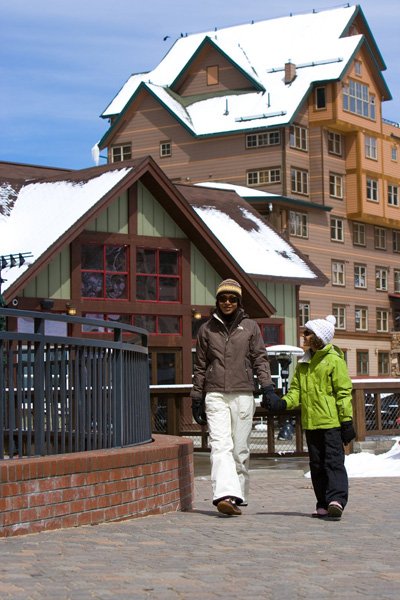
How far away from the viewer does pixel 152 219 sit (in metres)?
40.8

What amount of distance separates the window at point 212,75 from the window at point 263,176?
6.24 meters

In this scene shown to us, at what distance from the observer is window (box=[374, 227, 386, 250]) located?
70.3m

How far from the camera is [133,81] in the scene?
72312 millimetres

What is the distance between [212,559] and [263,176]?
56238mm

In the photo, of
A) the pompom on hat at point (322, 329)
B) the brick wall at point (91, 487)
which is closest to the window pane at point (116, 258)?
the brick wall at point (91, 487)

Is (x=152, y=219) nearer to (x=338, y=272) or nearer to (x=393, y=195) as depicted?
(x=338, y=272)

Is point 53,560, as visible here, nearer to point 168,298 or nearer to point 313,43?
point 168,298

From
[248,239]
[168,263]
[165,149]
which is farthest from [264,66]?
[168,263]

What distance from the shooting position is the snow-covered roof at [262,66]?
64938 mm

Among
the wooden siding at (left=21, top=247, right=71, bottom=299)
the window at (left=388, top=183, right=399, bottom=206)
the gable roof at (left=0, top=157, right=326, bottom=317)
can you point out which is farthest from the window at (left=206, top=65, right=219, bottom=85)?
the wooden siding at (left=21, top=247, right=71, bottom=299)

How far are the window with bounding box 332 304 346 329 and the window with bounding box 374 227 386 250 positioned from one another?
5.27 m

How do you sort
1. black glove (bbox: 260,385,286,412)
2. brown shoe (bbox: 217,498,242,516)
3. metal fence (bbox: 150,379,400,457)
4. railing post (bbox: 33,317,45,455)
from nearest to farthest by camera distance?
railing post (bbox: 33,317,45,455)
black glove (bbox: 260,385,286,412)
brown shoe (bbox: 217,498,242,516)
metal fence (bbox: 150,379,400,457)

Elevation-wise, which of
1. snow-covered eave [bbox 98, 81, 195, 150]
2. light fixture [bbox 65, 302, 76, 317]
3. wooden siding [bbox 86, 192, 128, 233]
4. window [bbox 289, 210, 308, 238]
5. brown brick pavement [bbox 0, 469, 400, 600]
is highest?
snow-covered eave [bbox 98, 81, 195, 150]

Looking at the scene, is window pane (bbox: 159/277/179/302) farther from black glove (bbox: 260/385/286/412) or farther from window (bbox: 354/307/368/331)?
black glove (bbox: 260/385/286/412)
